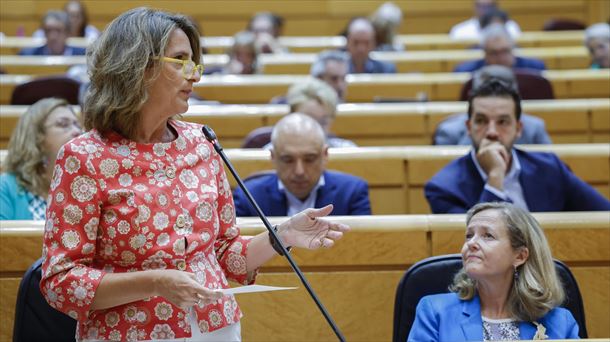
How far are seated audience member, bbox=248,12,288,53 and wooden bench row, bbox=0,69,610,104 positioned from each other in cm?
94

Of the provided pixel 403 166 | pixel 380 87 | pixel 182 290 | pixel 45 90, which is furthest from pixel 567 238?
pixel 45 90

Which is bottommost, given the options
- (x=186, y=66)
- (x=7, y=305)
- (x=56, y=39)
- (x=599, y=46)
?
(x=7, y=305)

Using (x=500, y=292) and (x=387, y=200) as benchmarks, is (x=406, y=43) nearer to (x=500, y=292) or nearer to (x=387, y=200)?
(x=387, y=200)

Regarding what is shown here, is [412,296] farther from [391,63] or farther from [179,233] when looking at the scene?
[391,63]

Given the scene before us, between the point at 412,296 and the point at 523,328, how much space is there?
21 centimetres

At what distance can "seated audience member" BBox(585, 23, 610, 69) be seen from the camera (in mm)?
4418

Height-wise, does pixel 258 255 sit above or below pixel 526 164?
above

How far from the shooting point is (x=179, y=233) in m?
1.17

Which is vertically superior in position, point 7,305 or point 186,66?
point 186,66

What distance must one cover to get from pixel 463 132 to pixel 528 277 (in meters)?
1.40

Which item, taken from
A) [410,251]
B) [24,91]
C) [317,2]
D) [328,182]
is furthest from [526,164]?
[317,2]

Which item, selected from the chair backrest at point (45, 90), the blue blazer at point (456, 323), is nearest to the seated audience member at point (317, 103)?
the chair backrest at point (45, 90)

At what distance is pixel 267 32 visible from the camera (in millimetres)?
5410

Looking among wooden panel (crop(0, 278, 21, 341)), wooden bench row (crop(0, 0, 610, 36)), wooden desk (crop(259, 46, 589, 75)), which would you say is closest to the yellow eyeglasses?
wooden panel (crop(0, 278, 21, 341))
